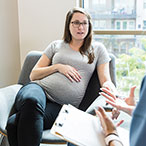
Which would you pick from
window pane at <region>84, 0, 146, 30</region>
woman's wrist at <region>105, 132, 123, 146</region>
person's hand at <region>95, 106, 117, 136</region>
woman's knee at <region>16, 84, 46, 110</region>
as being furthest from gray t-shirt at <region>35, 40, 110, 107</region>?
woman's wrist at <region>105, 132, 123, 146</region>

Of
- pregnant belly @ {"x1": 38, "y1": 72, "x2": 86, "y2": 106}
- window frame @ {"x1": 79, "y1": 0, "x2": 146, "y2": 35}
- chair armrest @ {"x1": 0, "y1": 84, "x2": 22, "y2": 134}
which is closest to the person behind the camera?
chair armrest @ {"x1": 0, "y1": 84, "x2": 22, "y2": 134}

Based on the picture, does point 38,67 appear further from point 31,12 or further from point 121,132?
point 121,132

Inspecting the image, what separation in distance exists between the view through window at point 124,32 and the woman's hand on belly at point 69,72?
0.76 m

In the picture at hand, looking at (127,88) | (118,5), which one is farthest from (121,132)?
(118,5)

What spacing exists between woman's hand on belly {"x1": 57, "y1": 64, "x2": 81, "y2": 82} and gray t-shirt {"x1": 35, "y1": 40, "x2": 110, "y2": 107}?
0.03 m

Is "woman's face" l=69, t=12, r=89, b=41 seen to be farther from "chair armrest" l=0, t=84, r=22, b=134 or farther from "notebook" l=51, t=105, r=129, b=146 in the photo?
"notebook" l=51, t=105, r=129, b=146

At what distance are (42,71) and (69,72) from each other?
0.22 metres

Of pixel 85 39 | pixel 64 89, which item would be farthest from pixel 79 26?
pixel 64 89

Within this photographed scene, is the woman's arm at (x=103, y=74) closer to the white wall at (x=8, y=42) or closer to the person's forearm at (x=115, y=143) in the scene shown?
the person's forearm at (x=115, y=143)

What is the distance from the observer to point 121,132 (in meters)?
1.13

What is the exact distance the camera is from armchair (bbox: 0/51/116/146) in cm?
164

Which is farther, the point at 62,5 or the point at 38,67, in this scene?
the point at 62,5

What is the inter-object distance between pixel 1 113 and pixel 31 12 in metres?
1.27

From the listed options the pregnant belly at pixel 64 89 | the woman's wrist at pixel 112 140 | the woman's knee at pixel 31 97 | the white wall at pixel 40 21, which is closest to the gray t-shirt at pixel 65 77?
the pregnant belly at pixel 64 89
